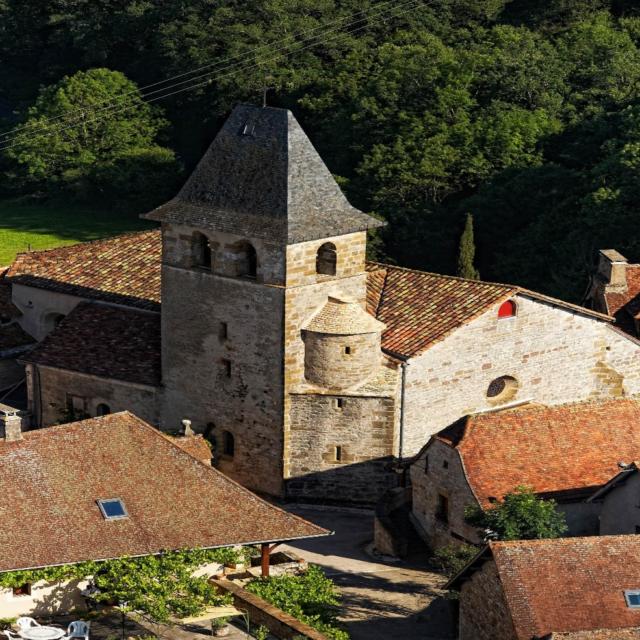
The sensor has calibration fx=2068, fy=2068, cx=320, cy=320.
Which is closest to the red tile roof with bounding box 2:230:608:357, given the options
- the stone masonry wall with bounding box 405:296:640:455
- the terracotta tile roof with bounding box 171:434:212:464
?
the stone masonry wall with bounding box 405:296:640:455

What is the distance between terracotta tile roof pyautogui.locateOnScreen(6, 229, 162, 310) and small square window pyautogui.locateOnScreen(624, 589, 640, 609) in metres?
23.5

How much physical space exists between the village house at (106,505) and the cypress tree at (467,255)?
95.8ft

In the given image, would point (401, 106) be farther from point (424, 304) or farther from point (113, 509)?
point (113, 509)

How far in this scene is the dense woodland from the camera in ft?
283

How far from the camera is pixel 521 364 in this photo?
62.2 meters

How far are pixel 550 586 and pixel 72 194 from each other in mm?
63575

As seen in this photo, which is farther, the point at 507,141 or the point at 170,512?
the point at 507,141

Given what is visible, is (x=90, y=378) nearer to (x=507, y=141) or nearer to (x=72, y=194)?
(x=507, y=141)

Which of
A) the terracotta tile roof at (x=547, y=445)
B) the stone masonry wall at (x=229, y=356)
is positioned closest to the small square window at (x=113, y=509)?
the terracotta tile roof at (x=547, y=445)

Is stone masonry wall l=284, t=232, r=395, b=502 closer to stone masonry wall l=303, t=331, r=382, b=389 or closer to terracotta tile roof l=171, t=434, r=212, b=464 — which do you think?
stone masonry wall l=303, t=331, r=382, b=389

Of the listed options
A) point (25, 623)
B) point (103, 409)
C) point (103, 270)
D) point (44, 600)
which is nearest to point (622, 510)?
point (44, 600)

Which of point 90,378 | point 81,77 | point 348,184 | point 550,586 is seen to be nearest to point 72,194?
point 81,77

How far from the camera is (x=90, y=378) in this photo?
209 ft

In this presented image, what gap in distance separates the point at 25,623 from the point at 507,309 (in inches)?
813
